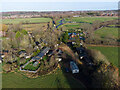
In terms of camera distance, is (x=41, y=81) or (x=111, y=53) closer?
(x=41, y=81)

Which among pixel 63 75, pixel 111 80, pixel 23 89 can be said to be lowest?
pixel 23 89

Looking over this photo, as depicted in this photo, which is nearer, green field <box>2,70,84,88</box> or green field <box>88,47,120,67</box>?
green field <box>2,70,84,88</box>

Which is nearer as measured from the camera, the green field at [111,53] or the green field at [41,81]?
the green field at [41,81]

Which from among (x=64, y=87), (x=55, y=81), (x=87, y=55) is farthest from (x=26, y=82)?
(x=87, y=55)

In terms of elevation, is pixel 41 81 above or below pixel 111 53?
below

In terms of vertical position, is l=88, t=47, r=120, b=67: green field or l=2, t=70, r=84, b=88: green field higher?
l=88, t=47, r=120, b=67: green field

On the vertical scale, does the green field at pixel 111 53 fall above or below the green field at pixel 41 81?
above

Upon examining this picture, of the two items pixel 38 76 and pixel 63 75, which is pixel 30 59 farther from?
pixel 63 75

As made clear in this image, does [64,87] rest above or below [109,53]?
below
